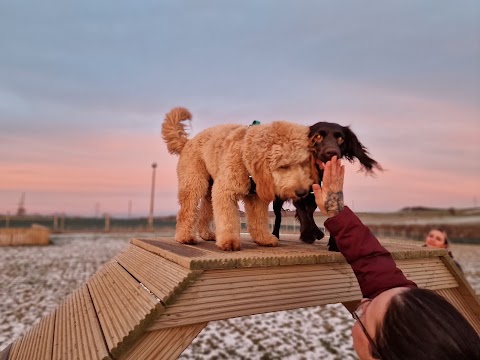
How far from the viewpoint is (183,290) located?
1.58 metres

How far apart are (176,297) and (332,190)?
922mm

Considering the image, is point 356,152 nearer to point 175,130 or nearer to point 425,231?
point 175,130

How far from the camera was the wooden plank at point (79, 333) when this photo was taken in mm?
1561

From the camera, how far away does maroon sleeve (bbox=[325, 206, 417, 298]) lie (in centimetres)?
155

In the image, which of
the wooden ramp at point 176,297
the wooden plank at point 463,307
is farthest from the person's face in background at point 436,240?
the wooden ramp at point 176,297

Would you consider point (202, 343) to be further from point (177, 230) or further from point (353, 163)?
point (353, 163)

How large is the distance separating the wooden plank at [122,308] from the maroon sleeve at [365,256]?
91 cm

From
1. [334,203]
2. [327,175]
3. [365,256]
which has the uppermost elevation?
[327,175]

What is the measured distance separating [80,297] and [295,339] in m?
3.86

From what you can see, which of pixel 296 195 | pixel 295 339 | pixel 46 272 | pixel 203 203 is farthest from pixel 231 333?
pixel 46 272

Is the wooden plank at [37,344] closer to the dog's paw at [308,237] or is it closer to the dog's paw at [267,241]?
the dog's paw at [267,241]

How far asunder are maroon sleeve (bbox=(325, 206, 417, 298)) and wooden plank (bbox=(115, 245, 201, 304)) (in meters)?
0.72

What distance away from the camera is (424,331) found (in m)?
0.97

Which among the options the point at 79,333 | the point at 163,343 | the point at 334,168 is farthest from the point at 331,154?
the point at 79,333
